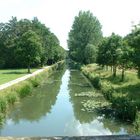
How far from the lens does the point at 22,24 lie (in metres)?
102

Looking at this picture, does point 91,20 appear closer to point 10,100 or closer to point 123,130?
point 10,100

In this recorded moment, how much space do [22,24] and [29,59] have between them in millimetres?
35426

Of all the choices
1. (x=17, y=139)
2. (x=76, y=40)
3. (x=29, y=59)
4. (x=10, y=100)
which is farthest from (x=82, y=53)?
(x=17, y=139)

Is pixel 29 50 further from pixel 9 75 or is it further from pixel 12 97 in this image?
pixel 12 97

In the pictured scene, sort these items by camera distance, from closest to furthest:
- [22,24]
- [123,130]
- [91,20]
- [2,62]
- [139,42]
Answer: [123,130]
[139,42]
[2,62]
[22,24]
[91,20]

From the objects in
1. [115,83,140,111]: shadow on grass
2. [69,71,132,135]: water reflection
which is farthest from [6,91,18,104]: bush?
[115,83,140,111]: shadow on grass

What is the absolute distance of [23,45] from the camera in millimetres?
68938

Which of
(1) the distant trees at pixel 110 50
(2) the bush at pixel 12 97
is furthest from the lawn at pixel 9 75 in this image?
(1) the distant trees at pixel 110 50

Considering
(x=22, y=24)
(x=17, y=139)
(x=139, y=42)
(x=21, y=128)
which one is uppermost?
(x=22, y=24)

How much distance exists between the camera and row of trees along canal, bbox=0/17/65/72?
6881 cm

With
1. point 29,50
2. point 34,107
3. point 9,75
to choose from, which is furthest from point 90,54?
point 34,107

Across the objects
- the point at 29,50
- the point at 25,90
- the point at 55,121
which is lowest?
the point at 55,121

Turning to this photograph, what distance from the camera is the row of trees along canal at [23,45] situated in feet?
226

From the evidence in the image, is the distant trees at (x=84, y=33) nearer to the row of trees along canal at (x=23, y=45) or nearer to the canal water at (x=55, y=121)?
the row of trees along canal at (x=23, y=45)
